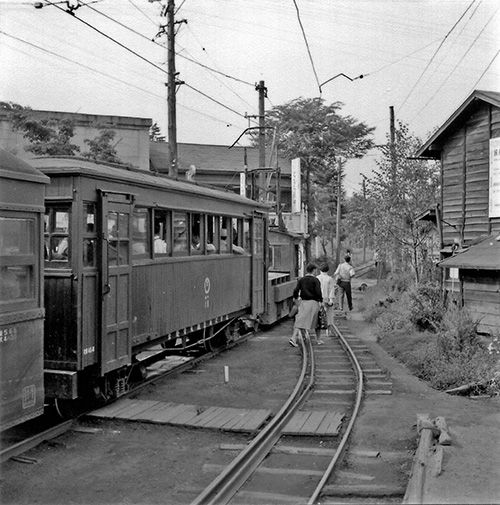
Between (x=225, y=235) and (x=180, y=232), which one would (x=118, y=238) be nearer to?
(x=180, y=232)

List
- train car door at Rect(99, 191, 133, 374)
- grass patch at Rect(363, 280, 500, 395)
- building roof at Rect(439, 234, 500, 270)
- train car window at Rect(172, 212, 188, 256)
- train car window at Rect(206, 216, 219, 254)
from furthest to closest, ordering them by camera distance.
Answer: building roof at Rect(439, 234, 500, 270), train car window at Rect(206, 216, 219, 254), train car window at Rect(172, 212, 188, 256), grass patch at Rect(363, 280, 500, 395), train car door at Rect(99, 191, 133, 374)

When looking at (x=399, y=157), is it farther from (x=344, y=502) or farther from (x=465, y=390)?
(x=344, y=502)

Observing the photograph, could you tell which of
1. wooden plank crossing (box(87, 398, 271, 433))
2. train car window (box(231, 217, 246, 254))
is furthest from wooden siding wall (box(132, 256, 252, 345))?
wooden plank crossing (box(87, 398, 271, 433))

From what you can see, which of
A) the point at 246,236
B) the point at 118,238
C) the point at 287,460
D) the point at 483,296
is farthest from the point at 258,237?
the point at 287,460

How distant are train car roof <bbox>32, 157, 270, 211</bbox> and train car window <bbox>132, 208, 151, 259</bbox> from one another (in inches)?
16.5

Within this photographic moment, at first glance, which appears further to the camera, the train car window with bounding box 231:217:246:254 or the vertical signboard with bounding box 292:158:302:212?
the vertical signboard with bounding box 292:158:302:212

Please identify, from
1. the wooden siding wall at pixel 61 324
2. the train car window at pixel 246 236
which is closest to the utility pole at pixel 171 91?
the train car window at pixel 246 236

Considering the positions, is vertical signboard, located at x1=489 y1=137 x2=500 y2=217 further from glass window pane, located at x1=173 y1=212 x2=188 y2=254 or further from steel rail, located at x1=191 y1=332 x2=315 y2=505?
glass window pane, located at x1=173 y1=212 x2=188 y2=254

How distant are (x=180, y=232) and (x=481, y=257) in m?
6.82

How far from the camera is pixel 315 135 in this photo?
37.8 m

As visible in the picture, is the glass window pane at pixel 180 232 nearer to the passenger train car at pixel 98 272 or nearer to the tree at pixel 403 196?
the passenger train car at pixel 98 272

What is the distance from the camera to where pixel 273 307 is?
55.8 ft

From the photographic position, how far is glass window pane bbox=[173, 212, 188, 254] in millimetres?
9891

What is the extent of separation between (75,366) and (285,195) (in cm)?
3340
